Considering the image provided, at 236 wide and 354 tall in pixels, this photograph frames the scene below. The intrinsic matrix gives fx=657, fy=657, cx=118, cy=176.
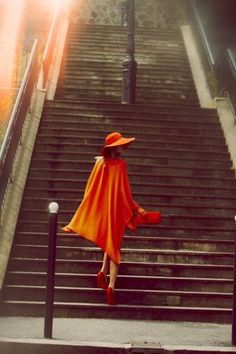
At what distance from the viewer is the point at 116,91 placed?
14641 millimetres

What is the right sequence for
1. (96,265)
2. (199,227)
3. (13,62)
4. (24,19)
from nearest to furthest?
(96,265) → (199,227) → (13,62) → (24,19)

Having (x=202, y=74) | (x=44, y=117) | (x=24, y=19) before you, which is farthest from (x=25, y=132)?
(x=24, y=19)

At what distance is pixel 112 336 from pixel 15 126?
4231 mm

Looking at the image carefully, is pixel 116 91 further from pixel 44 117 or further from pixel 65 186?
pixel 65 186

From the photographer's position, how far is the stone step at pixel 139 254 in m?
7.90

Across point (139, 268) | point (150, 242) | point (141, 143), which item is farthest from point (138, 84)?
point (139, 268)

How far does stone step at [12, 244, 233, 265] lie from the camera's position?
25.9 feet

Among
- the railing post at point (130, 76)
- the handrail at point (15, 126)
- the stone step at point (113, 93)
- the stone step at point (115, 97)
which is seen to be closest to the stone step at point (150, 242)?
the handrail at point (15, 126)

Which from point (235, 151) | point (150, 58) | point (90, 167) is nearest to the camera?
point (90, 167)

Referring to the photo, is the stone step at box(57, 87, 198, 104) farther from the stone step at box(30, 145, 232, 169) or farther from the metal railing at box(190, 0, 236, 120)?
the stone step at box(30, 145, 232, 169)

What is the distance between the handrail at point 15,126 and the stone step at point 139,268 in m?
0.84

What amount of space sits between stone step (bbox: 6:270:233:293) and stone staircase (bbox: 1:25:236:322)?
0.04 feet

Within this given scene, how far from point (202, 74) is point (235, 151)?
5060mm

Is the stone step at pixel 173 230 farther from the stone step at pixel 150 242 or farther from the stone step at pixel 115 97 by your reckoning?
the stone step at pixel 115 97
